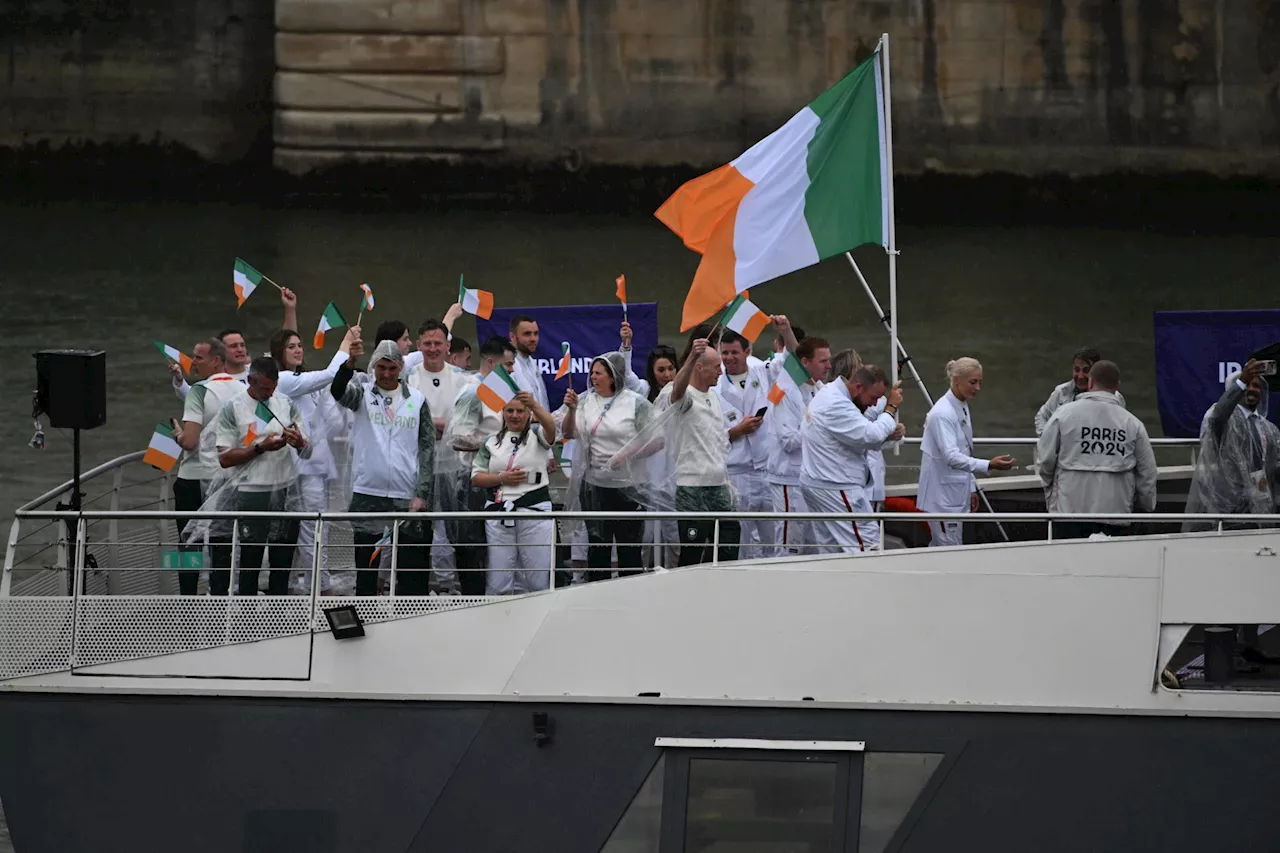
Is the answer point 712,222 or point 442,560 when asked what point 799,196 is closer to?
point 712,222

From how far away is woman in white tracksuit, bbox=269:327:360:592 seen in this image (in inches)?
439

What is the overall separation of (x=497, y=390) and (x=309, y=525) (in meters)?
1.60

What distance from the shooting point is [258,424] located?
33.2 feet

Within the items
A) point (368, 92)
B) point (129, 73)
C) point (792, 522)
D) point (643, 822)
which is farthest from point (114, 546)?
point (129, 73)

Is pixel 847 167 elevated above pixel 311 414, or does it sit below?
above

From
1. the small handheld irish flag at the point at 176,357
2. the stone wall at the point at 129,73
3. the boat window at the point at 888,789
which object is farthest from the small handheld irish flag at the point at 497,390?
the stone wall at the point at 129,73

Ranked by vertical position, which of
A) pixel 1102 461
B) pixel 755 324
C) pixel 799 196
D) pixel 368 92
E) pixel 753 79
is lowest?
pixel 1102 461

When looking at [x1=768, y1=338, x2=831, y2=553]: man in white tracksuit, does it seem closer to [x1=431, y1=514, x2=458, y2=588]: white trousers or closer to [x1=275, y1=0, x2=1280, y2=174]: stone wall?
[x1=431, y1=514, x2=458, y2=588]: white trousers

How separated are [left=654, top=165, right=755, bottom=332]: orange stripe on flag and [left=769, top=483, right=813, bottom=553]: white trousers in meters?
1.26

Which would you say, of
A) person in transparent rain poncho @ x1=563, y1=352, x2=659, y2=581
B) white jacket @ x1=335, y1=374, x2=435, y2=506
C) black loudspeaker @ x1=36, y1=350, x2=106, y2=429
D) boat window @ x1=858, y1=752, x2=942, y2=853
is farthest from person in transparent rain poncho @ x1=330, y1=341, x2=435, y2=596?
boat window @ x1=858, y1=752, x2=942, y2=853

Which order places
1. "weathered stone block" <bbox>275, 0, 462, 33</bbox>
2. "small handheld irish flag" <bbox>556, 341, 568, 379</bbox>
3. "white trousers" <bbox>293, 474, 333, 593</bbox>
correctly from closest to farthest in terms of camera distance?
1. "white trousers" <bbox>293, 474, 333, 593</bbox>
2. "small handheld irish flag" <bbox>556, 341, 568, 379</bbox>
3. "weathered stone block" <bbox>275, 0, 462, 33</bbox>

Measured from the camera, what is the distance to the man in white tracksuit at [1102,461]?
9.59 meters

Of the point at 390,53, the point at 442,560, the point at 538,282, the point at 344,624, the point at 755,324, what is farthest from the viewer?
the point at 390,53

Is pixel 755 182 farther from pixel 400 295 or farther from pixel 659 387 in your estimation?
pixel 400 295
